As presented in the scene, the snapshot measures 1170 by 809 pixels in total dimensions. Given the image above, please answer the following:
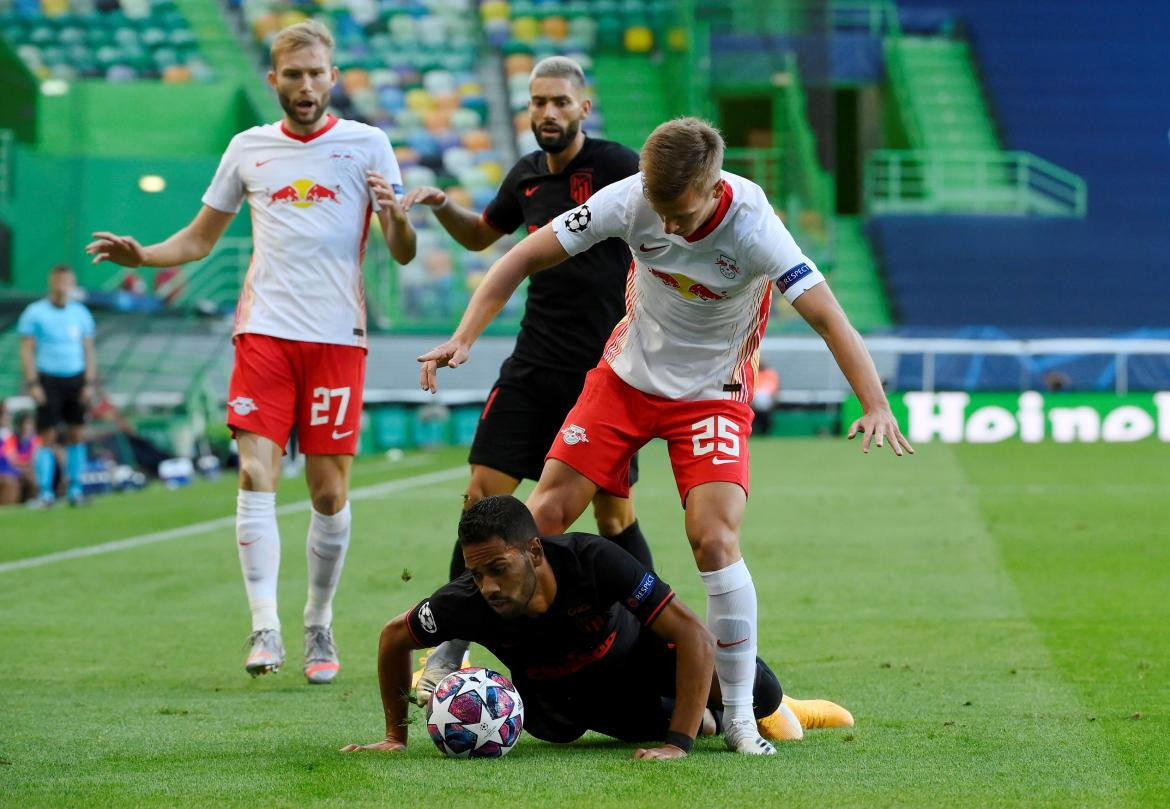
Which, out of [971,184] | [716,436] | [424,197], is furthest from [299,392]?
[971,184]

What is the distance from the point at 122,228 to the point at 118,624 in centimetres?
1379

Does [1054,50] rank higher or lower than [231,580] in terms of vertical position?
higher

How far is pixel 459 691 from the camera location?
495cm

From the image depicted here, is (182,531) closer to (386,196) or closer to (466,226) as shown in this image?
(466,226)

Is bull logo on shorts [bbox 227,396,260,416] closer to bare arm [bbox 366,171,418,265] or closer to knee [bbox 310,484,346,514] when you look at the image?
knee [bbox 310,484,346,514]

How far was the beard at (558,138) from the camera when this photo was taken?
6.31 metres

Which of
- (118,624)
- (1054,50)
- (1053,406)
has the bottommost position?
(1053,406)

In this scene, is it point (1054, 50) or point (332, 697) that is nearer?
point (332, 697)

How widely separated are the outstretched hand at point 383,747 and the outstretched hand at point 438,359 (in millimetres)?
1015

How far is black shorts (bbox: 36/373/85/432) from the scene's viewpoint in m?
15.9

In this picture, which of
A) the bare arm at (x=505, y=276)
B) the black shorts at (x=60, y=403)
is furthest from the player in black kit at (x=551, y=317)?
the black shorts at (x=60, y=403)

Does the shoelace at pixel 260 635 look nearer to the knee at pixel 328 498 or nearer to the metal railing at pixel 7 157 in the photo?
the knee at pixel 328 498

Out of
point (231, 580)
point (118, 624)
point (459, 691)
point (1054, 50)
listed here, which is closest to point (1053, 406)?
point (1054, 50)

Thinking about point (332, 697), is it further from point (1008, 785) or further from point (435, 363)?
point (1008, 785)
